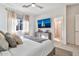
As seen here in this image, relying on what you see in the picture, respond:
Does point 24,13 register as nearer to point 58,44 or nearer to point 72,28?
point 58,44

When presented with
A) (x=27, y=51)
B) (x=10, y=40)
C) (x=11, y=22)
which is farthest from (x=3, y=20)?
(x=27, y=51)

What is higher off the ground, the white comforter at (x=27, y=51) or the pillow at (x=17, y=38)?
the pillow at (x=17, y=38)

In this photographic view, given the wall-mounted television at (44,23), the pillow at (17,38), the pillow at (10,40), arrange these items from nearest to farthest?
the pillow at (10,40), the pillow at (17,38), the wall-mounted television at (44,23)

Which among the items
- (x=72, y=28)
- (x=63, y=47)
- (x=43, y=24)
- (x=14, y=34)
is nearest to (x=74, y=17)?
(x=72, y=28)

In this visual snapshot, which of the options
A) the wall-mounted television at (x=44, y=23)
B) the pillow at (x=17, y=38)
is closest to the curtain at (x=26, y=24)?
the pillow at (x=17, y=38)

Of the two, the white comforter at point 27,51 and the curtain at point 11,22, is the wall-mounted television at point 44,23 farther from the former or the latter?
the curtain at point 11,22

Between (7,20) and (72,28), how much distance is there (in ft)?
7.73

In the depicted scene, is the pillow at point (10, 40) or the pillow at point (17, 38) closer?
the pillow at point (10, 40)

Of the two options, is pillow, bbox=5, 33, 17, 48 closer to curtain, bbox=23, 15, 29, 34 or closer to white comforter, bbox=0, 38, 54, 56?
white comforter, bbox=0, 38, 54, 56

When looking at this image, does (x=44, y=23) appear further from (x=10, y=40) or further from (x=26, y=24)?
(x=10, y=40)

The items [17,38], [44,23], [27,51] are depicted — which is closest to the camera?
[27,51]

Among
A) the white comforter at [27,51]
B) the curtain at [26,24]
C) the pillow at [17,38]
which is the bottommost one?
the white comforter at [27,51]

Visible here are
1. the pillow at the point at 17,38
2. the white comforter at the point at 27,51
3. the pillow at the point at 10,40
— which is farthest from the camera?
the pillow at the point at 17,38

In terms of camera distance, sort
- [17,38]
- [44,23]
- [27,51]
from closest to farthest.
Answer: [27,51]
[17,38]
[44,23]
